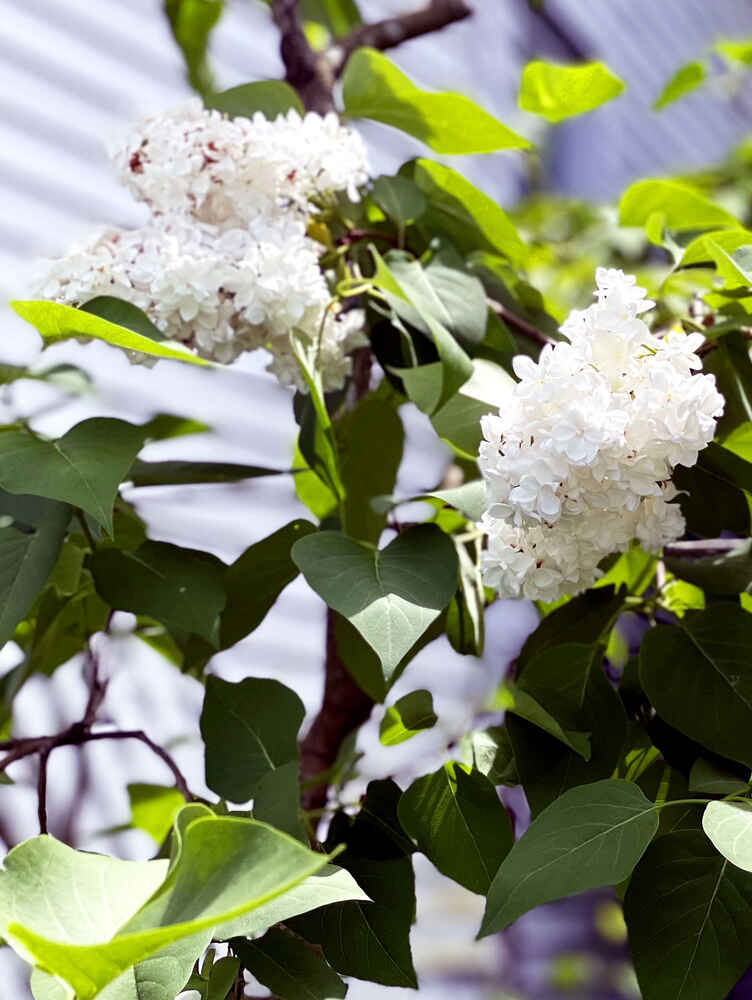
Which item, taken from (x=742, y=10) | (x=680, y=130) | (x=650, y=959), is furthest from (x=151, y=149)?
(x=742, y=10)

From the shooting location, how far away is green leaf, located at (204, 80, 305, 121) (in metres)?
0.58

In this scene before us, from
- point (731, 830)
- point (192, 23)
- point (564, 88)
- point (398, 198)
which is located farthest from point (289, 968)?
point (192, 23)

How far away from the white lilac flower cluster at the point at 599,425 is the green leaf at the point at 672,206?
→ 0.83 feet

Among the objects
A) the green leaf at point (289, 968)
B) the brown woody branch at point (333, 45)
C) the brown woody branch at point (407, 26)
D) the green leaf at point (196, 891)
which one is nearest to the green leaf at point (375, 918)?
the green leaf at point (289, 968)

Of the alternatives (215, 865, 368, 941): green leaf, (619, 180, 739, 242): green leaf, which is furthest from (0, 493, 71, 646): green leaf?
(619, 180, 739, 242): green leaf

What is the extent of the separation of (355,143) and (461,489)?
214 millimetres

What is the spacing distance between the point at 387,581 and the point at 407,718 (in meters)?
0.05

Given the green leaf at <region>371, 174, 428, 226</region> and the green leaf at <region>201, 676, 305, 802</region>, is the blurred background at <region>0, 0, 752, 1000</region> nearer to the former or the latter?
the green leaf at <region>371, 174, 428, 226</region>

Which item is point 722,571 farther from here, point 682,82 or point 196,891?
point 682,82

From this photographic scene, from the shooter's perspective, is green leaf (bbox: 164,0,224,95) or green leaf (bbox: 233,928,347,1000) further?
green leaf (bbox: 164,0,224,95)

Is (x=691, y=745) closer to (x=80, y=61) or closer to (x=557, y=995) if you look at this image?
(x=80, y=61)

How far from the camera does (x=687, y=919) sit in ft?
1.14

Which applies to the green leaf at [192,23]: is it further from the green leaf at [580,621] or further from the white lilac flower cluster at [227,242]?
the green leaf at [580,621]

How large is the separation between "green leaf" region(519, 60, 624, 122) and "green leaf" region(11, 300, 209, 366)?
0.30m
